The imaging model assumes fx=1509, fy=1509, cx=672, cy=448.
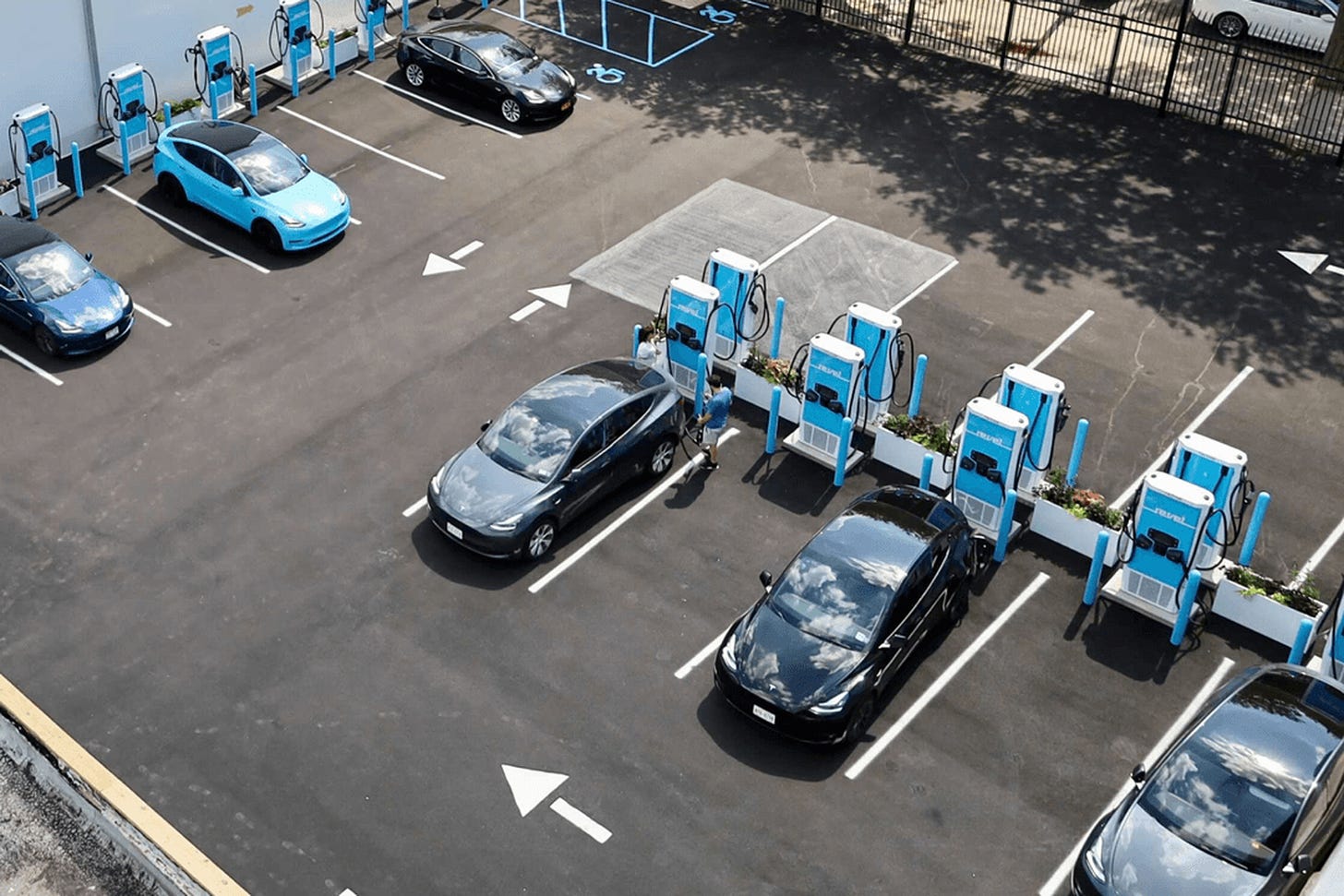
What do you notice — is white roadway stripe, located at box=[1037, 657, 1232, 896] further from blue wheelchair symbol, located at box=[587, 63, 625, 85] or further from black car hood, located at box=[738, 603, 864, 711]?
blue wheelchair symbol, located at box=[587, 63, 625, 85]

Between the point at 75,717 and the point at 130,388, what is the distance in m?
6.05

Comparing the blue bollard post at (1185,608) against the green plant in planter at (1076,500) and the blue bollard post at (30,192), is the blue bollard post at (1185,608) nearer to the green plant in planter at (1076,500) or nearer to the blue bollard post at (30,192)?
the green plant in planter at (1076,500)

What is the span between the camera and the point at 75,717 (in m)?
15.5

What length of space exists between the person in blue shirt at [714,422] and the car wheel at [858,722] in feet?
14.9

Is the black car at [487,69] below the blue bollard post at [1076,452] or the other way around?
the other way around

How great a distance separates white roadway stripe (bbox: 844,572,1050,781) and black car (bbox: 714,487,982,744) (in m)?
Result: 0.28

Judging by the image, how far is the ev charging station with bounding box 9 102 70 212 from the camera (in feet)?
77.4

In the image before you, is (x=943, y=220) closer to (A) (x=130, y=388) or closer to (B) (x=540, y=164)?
(B) (x=540, y=164)

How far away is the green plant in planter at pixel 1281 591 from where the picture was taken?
1623 cm

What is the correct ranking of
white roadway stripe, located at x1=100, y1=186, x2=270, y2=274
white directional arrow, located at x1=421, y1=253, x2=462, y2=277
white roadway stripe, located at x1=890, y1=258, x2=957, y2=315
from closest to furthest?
white roadway stripe, located at x1=890, y1=258, x2=957, y2=315, white directional arrow, located at x1=421, y1=253, x2=462, y2=277, white roadway stripe, located at x1=100, y1=186, x2=270, y2=274

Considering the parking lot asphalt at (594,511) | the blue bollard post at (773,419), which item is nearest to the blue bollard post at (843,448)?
the parking lot asphalt at (594,511)

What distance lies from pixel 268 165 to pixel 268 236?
1.21 meters

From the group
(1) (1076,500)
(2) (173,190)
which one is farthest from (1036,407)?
(2) (173,190)

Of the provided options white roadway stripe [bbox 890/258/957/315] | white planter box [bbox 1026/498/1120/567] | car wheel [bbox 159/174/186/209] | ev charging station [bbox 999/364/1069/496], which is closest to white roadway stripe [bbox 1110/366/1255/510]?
white planter box [bbox 1026/498/1120/567]
